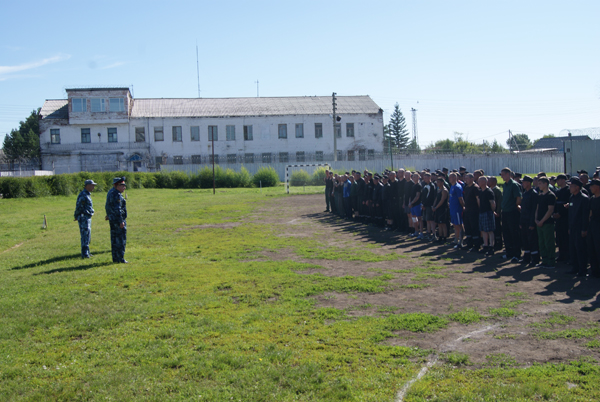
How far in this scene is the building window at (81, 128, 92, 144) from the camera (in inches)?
Answer: 2307

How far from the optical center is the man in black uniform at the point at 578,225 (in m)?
9.30

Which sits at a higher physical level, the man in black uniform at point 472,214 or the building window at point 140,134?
the building window at point 140,134

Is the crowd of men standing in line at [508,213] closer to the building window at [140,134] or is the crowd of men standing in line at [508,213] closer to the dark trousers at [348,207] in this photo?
the dark trousers at [348,207]

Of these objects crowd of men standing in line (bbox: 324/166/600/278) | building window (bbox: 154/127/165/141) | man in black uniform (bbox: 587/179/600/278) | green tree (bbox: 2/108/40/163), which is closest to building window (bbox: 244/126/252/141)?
building window (bbox: 154/127/165/141)

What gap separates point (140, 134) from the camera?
59656 millimetres

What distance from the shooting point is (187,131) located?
59.8 m

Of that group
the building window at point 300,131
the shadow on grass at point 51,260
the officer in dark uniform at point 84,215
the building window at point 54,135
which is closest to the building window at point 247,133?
the building window at point 300,131

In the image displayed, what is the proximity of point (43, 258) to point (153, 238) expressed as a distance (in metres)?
3.93

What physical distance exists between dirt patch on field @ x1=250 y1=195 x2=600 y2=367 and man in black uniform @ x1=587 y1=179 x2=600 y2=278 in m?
0.31

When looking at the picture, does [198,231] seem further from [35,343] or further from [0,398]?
[0,398]

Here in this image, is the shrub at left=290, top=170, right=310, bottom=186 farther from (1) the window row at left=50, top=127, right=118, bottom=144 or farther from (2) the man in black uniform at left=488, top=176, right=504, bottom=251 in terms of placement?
(2) the man in black uniform at left=488, top=176, right=504, bottom=251

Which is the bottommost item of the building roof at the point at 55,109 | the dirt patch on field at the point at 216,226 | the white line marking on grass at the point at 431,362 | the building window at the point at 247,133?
the white line marking on grass at the point at 431,362

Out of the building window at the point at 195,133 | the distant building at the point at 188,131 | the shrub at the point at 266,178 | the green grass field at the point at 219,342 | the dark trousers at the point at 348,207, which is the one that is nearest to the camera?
the green grass field at the point at 219,342

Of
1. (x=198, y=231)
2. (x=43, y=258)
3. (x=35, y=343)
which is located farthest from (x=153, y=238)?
(x=35, y=343)
